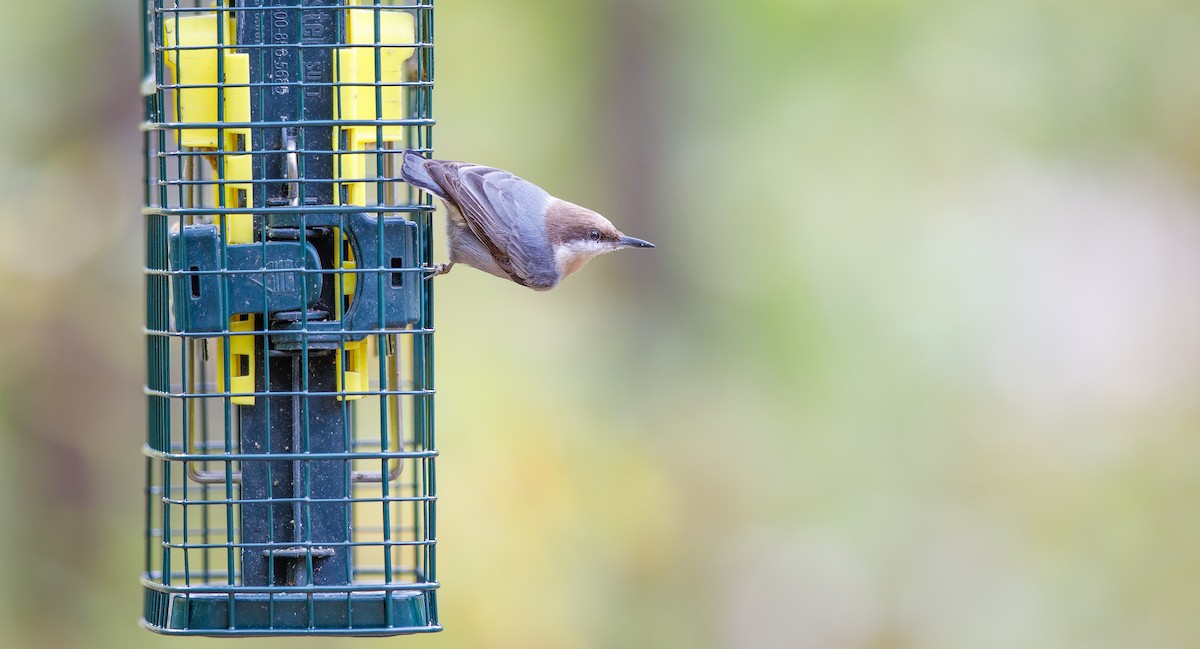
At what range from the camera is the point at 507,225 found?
Result: 5664mm

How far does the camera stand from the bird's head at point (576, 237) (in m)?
6.01

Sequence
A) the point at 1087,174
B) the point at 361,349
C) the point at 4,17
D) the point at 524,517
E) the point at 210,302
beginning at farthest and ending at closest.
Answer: the point at 1087,174, the point at 524,517, the point at 4,17, the point at 361,349, the point at 210,302

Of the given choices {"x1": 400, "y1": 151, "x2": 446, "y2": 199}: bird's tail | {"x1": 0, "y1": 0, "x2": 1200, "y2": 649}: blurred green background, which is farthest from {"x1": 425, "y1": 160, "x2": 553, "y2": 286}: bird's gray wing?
{"x1": 0, "y1": 0, "x2": 1200, "y2": 649}: blurred green background

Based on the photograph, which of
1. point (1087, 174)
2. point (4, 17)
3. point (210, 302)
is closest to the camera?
point (210, 302)

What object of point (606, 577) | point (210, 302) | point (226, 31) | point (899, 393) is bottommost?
point (606, 577)

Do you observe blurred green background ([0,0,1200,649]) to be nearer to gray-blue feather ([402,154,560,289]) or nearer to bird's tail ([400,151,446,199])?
gray-blue feather ([402,154,560,289])

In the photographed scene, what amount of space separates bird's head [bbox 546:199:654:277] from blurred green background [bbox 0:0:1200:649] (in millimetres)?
3374

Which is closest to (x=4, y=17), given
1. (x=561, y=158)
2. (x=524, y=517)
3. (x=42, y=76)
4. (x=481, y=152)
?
(x=42, y=76)

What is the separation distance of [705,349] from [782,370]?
1.88 ft

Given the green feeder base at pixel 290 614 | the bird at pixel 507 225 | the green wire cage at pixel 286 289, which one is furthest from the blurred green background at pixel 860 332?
the green feeder base at pixel 290 614

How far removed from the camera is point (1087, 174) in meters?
10.0

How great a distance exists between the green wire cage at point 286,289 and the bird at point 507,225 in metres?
0.39

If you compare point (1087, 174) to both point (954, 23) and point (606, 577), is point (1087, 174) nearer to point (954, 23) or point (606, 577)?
point (954, 23)

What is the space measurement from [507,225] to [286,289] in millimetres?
1280
